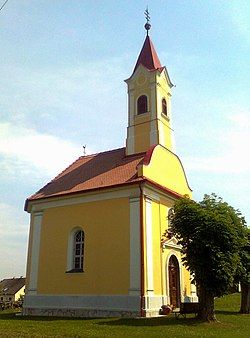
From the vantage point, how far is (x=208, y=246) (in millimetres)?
16375

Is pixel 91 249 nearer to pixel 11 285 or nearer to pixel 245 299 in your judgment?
pixel 245 299

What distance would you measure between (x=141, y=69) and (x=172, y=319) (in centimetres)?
1687

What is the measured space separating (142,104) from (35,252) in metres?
11.8

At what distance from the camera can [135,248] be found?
768 inches

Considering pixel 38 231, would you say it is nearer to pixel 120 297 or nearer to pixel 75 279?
pixel 75 279

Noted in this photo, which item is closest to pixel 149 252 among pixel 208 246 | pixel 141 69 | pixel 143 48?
pixel 208 246

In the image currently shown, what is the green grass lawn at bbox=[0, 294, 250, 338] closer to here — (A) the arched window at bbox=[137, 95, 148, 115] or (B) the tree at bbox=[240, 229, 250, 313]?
(B) the tree at bbox=[240, 229, 250, 313]

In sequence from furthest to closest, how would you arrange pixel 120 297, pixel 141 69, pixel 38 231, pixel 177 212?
pixel 141 69 < pixel 38 231 < pixel 120 297 < pixel 177 212

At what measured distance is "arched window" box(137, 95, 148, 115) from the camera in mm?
25922

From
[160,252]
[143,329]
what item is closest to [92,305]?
[160,252]

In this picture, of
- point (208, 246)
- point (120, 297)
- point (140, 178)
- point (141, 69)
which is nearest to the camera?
point (208, 246)

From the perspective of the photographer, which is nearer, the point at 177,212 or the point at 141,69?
the point at 177,212

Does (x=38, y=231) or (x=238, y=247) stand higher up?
(x=38, y=231)

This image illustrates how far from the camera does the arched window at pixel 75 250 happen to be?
21688 mm
